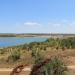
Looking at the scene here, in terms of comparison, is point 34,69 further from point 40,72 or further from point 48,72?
point 48,72

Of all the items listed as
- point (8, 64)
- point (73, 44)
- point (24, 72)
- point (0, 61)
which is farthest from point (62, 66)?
point (73, 44)

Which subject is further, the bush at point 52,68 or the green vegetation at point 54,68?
the green vegetation at point 54,68

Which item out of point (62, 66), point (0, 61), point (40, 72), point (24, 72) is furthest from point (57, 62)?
point (0, 61)

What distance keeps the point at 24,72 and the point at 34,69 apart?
29.2 ft

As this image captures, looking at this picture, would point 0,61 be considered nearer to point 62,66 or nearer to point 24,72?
point 24,72

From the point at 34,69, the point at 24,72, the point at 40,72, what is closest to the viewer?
the point at 34,69

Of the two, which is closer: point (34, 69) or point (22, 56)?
point (34, 69)

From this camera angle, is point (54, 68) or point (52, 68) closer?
point (52, 68)

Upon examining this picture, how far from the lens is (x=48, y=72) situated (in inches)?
512

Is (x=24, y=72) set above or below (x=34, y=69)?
below

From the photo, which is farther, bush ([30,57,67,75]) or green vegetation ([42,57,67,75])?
green vegetation ([42,57,67,75])

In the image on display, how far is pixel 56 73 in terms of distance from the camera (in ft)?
42.6

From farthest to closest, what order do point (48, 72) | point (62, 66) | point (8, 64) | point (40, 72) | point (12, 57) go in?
point (12, 57), point (8, 64), point (62, 66), point (48, 72), point (40, 72)

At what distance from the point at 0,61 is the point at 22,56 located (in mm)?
2741
